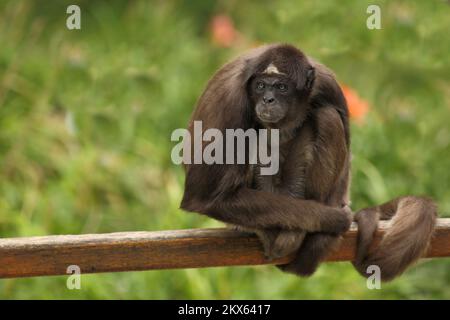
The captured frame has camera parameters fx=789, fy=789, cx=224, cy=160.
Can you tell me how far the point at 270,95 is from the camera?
458cm

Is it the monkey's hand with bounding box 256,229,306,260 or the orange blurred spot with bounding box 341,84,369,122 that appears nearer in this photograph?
the monkey's hand with bounding box 256,229,306,260

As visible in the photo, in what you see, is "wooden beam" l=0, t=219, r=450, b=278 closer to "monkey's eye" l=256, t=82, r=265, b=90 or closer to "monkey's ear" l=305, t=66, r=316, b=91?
"monkey's eye" l=256, t=82, r=265, b=90

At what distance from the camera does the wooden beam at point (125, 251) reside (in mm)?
4203

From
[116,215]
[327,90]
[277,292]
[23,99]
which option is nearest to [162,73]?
[23,99]

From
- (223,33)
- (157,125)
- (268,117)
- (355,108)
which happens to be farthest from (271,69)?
(223,33)

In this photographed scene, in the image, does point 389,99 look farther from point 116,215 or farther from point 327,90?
point 327,90

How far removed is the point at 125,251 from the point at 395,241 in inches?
62.5

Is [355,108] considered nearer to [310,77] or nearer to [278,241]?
[310,77]

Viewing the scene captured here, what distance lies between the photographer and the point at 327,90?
4824 mm

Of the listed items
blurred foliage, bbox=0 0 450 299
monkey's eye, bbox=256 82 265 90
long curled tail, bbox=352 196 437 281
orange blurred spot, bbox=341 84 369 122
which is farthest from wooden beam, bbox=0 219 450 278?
orange blurred spot, bbox=341 84 369 122

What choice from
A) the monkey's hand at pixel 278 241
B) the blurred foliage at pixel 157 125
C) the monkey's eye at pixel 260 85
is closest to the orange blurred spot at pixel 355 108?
the blurred foliage at pixel 157 125

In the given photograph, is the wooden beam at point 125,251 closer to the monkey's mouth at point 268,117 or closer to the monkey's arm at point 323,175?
the monkey's arm at point 323,175

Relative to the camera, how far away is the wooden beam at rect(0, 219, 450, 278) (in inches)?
165

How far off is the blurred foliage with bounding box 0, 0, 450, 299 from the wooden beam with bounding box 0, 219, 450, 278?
2513mm
